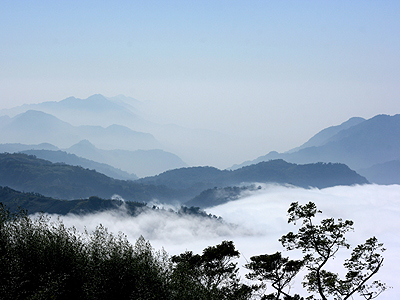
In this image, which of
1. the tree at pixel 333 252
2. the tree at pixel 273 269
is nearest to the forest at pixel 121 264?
the tree at pixel 333 252

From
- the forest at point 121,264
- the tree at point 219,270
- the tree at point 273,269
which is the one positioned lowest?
the tree at point 219,270

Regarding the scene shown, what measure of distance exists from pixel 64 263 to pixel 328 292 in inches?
1192

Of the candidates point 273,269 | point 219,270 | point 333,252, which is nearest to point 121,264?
point 219,270

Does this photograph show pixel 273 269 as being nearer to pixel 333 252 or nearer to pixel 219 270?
pixel 219 270

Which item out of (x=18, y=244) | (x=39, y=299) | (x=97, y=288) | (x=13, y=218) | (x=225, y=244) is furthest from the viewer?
(x=225, y=244)

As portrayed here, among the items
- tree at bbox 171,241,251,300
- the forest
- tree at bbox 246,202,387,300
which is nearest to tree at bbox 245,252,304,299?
the forest

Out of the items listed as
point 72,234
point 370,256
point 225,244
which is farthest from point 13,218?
point 370,256

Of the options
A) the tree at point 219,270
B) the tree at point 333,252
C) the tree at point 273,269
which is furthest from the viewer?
the tree at point 219,270

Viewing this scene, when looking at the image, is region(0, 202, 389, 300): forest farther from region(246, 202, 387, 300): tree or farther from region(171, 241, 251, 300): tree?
region(171, 241, 251, 300): tree

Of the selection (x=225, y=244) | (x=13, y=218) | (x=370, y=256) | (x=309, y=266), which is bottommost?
(x=225, y=244)

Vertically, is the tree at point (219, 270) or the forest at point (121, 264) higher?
the forest at point (121, 264)

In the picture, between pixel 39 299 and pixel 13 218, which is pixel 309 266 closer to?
pixel 39 299

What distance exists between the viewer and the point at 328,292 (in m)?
33.9

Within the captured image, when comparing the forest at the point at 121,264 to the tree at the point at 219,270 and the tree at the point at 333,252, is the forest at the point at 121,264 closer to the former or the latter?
the tree at the point at 333,252
